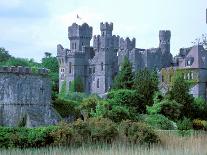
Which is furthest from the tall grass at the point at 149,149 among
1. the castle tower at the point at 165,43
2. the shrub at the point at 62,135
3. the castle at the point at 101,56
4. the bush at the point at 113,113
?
the castle tower at the point at 165,43

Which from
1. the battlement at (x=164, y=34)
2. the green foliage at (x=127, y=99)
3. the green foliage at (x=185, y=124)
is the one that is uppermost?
the battlement at (x=164, y=34)

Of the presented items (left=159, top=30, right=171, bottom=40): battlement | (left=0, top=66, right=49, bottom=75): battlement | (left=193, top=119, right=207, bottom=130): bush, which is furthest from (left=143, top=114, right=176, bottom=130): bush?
(left=159, top=30, right=171, bottom=40): battlement

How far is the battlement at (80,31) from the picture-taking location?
85125mm

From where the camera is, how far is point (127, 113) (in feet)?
121

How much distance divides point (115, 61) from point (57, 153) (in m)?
55.5

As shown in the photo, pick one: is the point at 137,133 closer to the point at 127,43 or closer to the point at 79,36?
the point at 127,43

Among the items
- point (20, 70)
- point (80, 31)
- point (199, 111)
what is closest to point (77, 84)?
point (80, 31)

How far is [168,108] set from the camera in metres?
41.1

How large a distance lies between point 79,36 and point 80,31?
75 cm

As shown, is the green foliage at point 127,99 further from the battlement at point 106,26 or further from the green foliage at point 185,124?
the battlement at point 106,26

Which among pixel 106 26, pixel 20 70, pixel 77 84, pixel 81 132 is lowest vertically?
pixel 81 132

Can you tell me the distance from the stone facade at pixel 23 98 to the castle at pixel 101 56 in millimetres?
35604

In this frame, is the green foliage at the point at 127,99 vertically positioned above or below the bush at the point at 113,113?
above

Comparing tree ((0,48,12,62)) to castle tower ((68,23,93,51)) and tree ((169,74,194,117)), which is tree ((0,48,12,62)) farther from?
tree ((169,74,194,117))
